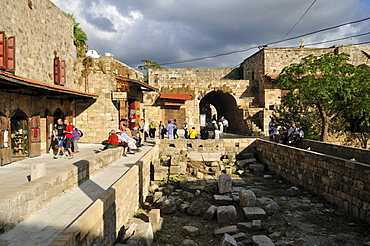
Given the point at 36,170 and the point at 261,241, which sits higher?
the point at 36,170

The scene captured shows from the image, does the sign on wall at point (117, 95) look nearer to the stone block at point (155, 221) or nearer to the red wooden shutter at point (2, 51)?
the red wooden shutter at point (2, 51)

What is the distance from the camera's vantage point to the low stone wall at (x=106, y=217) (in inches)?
146

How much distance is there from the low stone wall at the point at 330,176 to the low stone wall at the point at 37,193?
7147 millimetres

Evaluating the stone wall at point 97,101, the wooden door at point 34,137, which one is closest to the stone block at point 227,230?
the wooden door at point 34,137

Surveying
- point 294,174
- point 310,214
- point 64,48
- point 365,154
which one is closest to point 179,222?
point 310,214

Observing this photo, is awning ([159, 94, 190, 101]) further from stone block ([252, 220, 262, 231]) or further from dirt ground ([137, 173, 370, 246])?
stone block ([252, 220, 262, 231])

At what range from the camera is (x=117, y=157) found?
1081 cm

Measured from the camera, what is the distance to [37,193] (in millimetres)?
4844

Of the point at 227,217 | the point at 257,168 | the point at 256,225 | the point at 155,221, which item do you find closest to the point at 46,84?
the point at 155,221

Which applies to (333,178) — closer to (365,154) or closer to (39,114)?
(365,154)

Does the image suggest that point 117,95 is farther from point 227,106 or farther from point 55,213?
point 227,106

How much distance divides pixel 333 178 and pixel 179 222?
4.89 meters

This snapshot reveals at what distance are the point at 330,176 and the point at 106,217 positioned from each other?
6.98 m

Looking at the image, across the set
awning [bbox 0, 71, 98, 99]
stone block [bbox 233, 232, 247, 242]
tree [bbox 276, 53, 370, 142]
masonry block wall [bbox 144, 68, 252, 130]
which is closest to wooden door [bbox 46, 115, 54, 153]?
awning [bbox 0, 71, 98, 99]
